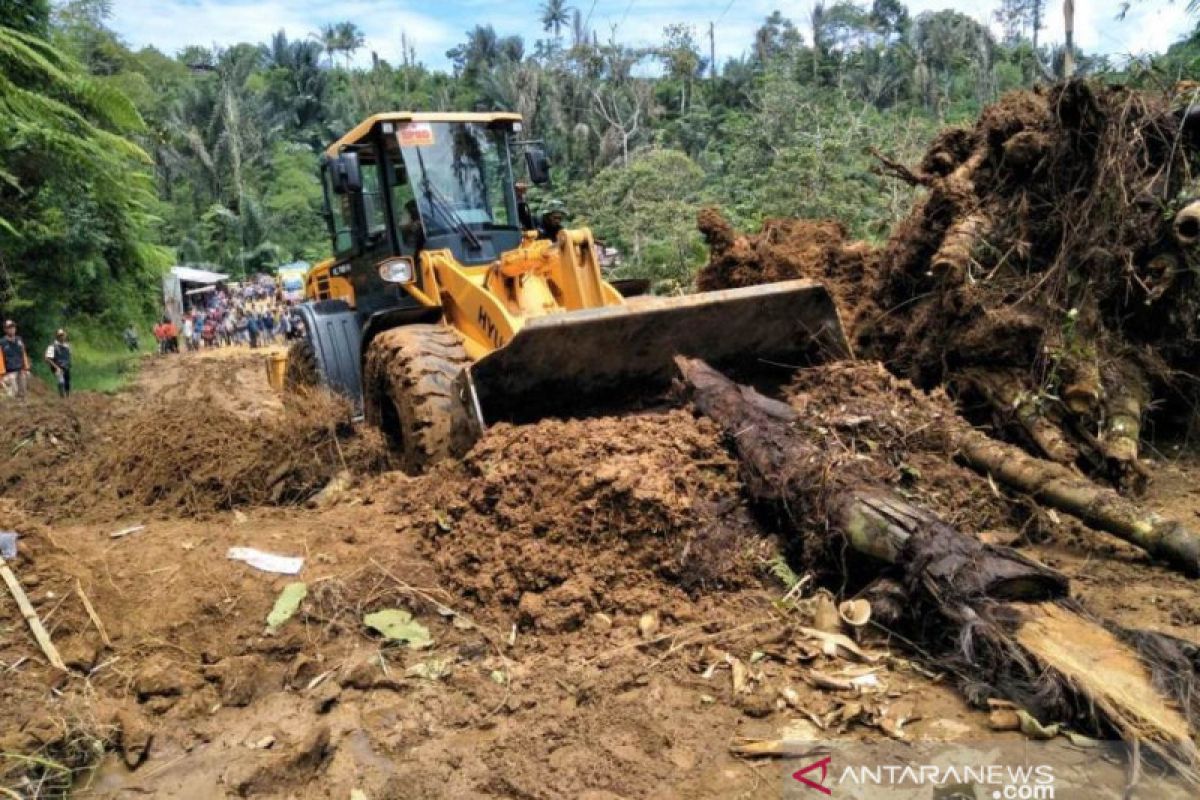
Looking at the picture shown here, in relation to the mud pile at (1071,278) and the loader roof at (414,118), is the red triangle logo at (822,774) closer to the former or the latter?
the mud pile at (1071,278)

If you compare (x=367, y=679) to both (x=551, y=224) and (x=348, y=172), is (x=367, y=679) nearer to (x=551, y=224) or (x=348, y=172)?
(x=348, y=172)

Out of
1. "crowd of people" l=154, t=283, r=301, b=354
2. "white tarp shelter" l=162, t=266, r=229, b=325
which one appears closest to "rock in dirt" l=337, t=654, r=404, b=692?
"crowd of people" l=154, t=283, r=301, b=354

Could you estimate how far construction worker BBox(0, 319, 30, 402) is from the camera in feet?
42.2

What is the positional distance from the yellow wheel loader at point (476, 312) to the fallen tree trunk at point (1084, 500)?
1203 millimetres

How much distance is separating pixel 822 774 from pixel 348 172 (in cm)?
512

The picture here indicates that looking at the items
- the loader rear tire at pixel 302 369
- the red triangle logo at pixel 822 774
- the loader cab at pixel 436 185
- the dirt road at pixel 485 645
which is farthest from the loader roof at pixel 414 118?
the red triangle logo at pixel 822 774

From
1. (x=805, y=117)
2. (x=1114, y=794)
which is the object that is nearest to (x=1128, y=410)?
(x=1114, y=794)

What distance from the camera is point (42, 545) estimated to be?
4551 millimetres

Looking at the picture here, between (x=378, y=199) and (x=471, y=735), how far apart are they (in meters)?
4.94

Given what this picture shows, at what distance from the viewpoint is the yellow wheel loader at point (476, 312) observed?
17.9 ft

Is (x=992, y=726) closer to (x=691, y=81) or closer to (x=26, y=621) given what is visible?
(x=26, y=621)

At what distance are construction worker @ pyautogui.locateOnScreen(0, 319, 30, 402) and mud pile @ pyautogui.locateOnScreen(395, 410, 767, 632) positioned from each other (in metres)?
10.9

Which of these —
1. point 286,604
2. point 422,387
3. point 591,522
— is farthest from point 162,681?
point 422,387

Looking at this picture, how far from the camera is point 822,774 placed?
9.56 feet
